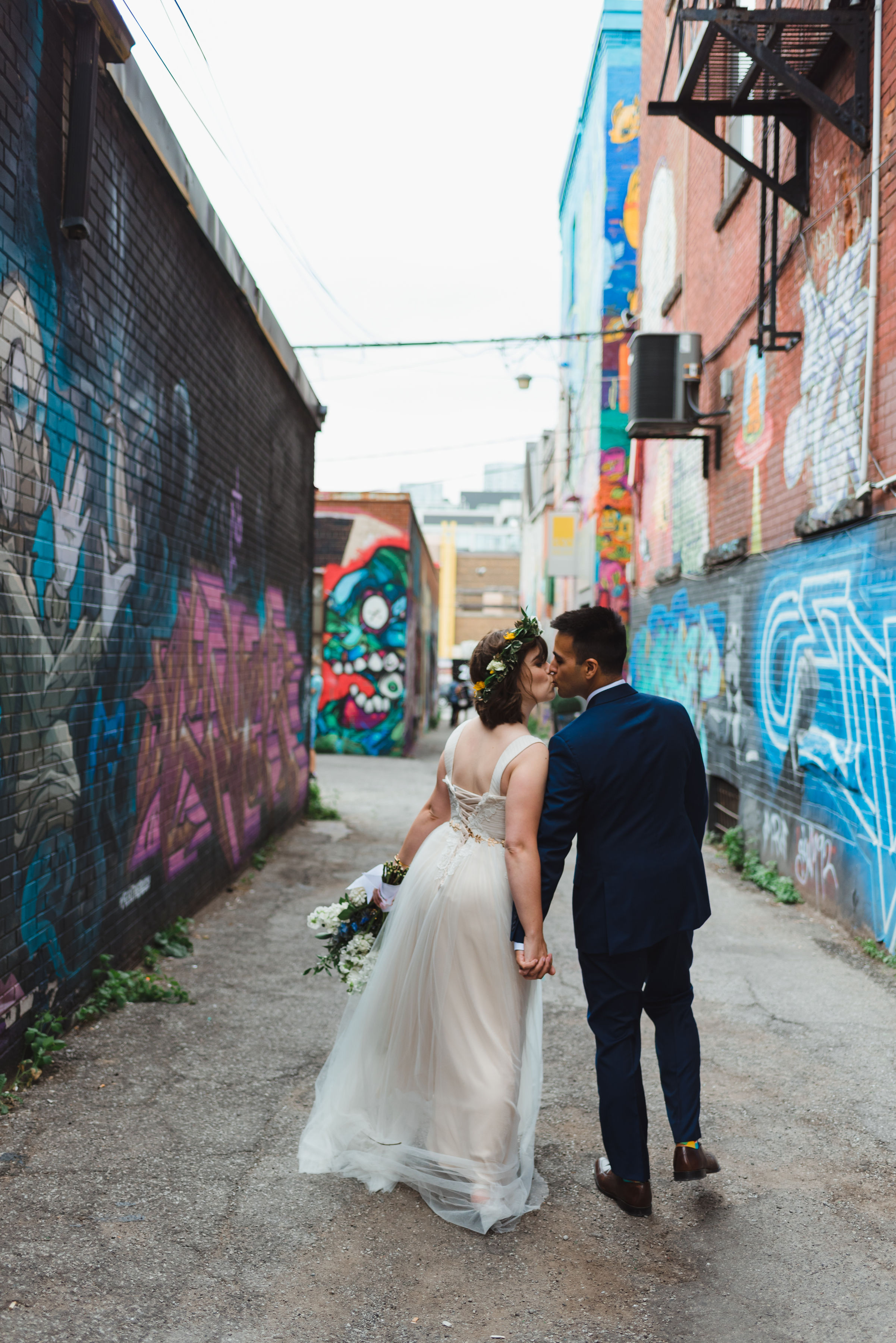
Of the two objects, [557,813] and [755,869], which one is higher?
[557,813]

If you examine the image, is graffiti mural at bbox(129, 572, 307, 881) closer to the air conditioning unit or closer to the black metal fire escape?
the air conditioning unit

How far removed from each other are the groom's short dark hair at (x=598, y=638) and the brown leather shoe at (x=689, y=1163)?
4.96ft

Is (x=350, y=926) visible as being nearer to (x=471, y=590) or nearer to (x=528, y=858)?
(x=528, y=858)

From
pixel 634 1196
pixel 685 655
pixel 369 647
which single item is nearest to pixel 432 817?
pixel 634 1196

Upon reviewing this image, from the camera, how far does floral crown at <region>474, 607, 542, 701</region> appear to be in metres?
3.37

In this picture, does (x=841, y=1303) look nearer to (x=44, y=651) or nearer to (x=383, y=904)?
(x=383, y=904)

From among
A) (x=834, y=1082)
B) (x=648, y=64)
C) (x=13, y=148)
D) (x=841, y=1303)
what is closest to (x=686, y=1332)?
(x=841, y=1303)

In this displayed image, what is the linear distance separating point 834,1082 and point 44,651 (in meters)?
3.68

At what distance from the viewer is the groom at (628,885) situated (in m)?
3.21

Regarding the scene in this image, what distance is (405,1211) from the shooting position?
321cm

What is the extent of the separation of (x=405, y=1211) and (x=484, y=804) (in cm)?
125

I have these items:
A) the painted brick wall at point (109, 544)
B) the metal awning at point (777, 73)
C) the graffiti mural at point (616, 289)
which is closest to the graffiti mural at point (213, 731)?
the painted brick wall at point (109, 544)

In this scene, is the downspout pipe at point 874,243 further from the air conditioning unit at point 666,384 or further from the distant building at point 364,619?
the distant building at point 364,619

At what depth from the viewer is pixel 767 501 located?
908cm
